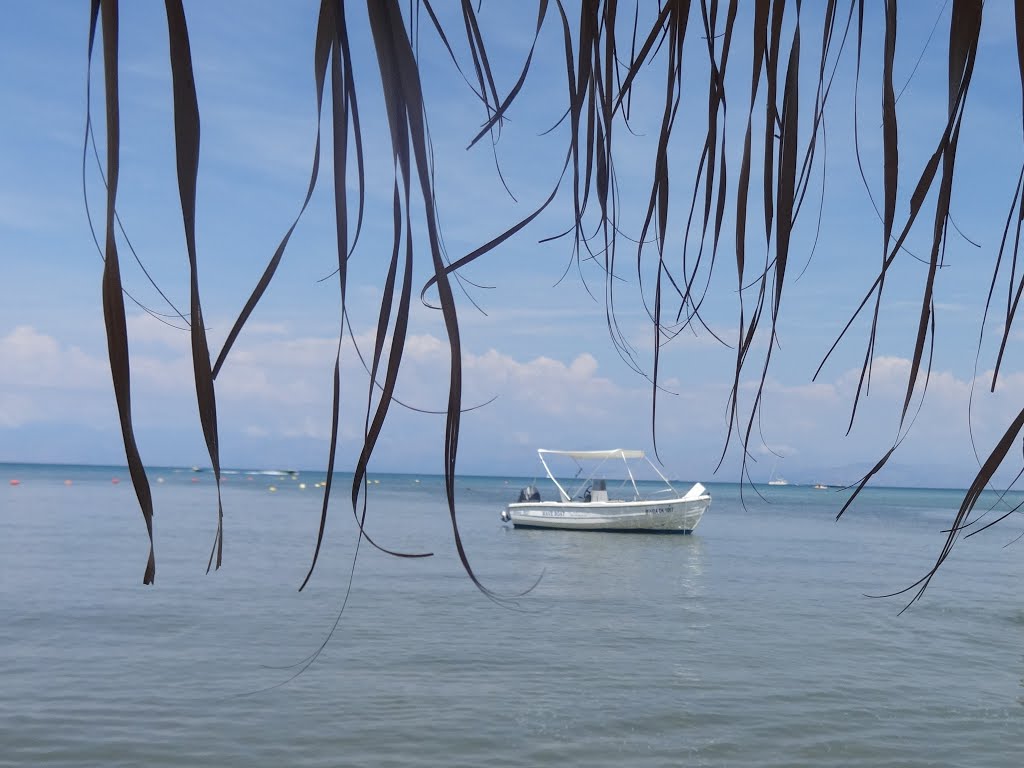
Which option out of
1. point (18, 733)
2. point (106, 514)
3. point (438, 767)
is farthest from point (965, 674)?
point (106, 514)

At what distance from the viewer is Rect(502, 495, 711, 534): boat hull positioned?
107 feet

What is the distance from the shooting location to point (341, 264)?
2.09 feet

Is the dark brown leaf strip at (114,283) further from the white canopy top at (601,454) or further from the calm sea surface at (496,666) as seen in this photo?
the white canopy top at (601,454)

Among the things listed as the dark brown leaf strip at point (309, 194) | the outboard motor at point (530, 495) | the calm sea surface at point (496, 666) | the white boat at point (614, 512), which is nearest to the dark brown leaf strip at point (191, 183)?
the dark brown leaf strip at point (309, 194)

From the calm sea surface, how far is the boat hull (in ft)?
29.1

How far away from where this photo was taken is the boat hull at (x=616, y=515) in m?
32.8

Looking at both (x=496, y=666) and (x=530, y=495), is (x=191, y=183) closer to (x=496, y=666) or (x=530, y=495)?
(x=496, y=666)

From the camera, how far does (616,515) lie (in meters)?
32.8

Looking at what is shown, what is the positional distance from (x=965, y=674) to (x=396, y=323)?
13.5m

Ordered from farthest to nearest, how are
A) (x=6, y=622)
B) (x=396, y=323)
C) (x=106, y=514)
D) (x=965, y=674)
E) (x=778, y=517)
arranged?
(x=778, y=517), (x=106, y=514), (x=6, y=622), (x=965, y=674), (x=396, y=323)

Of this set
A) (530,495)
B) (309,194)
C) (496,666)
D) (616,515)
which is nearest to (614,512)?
(616,515)

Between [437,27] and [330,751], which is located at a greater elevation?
[437,27]

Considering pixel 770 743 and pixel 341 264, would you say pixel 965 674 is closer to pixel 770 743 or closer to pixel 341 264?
pixel 770 743

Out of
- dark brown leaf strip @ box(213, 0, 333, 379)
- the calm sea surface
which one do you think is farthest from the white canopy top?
dark brown leaf strip @ box(213, 0, 333, 379)
